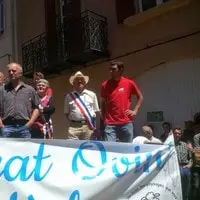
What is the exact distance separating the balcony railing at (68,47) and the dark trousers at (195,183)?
184 inches

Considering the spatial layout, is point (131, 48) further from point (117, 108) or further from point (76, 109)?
point (117, 108)

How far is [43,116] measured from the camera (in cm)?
670

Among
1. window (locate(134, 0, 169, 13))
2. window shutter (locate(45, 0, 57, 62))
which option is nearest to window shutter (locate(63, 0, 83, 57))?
window shutter (locate(45, 0, 57, 62))

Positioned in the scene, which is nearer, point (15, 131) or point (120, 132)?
point (15, 131)

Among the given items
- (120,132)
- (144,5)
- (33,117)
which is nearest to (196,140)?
(120,132)

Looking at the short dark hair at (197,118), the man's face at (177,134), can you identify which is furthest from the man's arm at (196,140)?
the short dark hair at (197,118)

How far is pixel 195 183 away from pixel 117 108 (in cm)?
230

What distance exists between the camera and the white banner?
4473mm

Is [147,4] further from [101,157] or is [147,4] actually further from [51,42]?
[101,157]

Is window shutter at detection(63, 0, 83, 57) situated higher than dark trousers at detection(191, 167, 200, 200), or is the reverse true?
window shutter at detection(63, 0, 83, 57)

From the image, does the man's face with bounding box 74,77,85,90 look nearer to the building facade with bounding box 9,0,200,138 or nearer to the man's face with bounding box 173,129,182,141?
the man's face with bounding box 173,129,182,141

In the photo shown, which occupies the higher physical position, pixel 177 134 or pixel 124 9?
pixel 124 9

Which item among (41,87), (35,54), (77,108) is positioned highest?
Result: (35,54)

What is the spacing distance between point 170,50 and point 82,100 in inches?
157
